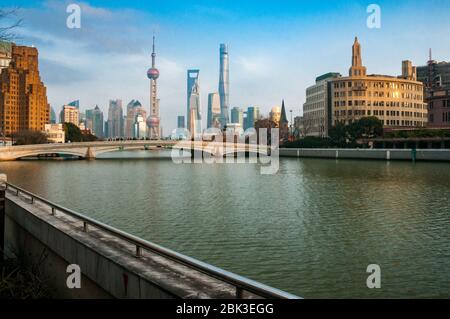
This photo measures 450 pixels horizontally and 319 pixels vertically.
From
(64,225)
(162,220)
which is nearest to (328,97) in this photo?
(162,220)

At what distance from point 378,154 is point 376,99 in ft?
234

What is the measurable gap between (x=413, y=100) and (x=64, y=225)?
157247 millimetres

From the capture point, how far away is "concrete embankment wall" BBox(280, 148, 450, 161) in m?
70.4

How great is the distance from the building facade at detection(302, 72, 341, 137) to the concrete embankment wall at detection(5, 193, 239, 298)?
5633 inches

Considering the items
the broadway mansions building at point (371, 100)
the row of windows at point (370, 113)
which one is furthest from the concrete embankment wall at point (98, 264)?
the row of windows at point (370, 113)

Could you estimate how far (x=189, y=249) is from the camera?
1545 centimetres

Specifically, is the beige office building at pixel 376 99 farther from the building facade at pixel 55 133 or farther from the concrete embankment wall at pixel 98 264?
the concrete embankment wall at pixel 98 264

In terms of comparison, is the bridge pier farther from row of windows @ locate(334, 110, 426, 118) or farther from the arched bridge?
row of windows @ locate(334, 110, 426, 118)

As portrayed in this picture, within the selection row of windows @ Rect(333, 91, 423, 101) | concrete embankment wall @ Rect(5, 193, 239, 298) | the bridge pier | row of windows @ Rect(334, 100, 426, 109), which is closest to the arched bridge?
the bridge pier

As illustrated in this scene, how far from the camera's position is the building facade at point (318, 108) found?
15500 centimetres

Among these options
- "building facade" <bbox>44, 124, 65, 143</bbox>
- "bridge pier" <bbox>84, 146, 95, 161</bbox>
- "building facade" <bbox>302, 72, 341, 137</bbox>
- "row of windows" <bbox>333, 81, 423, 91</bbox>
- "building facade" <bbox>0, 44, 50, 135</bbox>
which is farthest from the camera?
"building facade" <bbox>0, 44, 50, 135</bbox>

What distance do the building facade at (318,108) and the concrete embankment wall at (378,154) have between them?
50965 millimetres
